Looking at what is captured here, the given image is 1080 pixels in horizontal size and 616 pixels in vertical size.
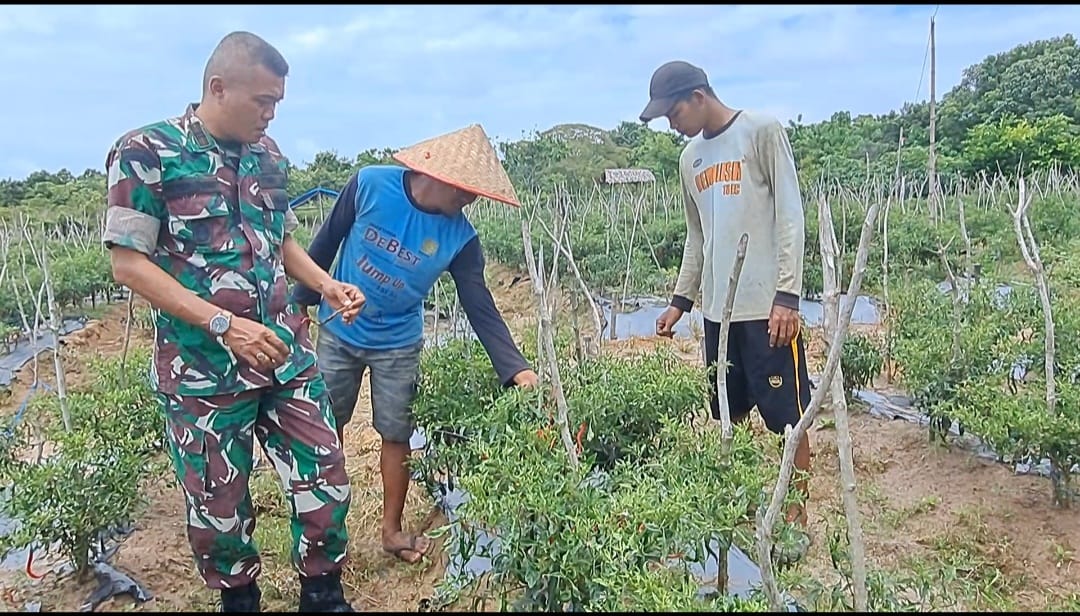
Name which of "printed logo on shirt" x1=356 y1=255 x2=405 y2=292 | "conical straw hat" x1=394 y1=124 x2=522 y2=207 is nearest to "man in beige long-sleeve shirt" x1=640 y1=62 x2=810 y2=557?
"conical straw hat" x1=394 y1=124 x2=522 y2=207

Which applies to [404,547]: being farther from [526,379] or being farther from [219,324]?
[219,324]

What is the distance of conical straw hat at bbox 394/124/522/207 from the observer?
215 centimetres

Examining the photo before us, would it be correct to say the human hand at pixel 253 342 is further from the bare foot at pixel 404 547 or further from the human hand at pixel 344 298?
the bare foot at pixel 404 547

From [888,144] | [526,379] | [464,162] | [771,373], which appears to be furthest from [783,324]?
[888,144]

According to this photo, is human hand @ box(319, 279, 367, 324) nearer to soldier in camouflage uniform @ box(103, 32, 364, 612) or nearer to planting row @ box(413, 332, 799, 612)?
soldier in camouflage uniform @ box(103, 32, 364, 612)

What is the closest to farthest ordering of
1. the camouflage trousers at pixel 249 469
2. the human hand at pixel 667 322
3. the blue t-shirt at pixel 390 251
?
the camouflage trousers at pixel 249 469
the blue t-shirt at pixel 390 251
the human hand at pixel 667 322

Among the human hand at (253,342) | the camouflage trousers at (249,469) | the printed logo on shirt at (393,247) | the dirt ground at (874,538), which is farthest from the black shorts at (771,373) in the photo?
the human hand at (253,342)

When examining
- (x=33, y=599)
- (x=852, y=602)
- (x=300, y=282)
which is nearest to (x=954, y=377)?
(x=852, y=602)

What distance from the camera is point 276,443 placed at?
6.46 ft

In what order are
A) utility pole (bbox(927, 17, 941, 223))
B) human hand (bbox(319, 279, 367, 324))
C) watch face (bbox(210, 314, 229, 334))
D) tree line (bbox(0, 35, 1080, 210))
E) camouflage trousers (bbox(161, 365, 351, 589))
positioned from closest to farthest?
watch face (bbox(210, 314, 229, 334)), camouflage trousers (bbox(161, 365, 351, 589)), human hand (bbox(319, 279, 367, 324)), utility pole (bbox(927, 17, 941, 223)), tree line (bbox(0, 35, 1080, 210))

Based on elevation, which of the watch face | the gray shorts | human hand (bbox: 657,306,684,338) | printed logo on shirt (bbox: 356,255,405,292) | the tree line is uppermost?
the tree line

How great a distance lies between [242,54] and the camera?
5.58 ft

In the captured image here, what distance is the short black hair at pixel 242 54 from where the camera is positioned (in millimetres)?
1702

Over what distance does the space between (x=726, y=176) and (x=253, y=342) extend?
150 centimetres
